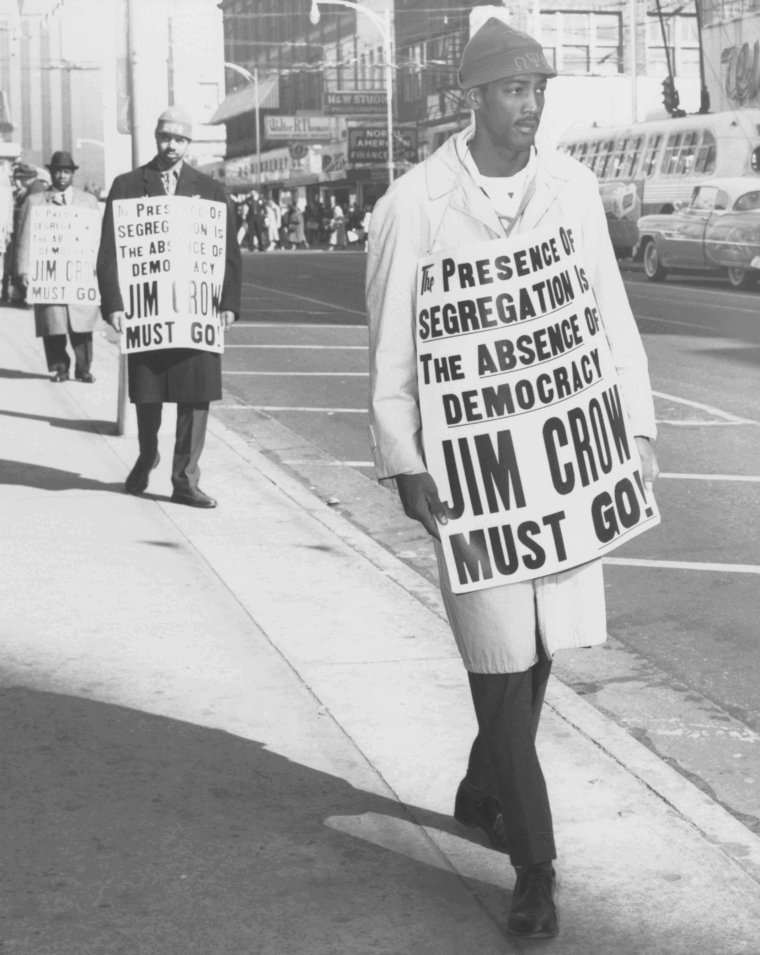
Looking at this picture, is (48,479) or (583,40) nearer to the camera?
(48,479)

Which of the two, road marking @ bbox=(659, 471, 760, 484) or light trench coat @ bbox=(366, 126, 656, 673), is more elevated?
light trench coat @ bbox=(366, 126, 656, 673)

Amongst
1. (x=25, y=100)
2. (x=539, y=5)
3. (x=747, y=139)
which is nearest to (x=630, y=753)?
(x=747, y=139)

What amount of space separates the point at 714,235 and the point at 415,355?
2381 centimetres

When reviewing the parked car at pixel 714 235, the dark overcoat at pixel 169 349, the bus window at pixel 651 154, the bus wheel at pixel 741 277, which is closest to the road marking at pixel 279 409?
the dark overcoat at pixel 169 349

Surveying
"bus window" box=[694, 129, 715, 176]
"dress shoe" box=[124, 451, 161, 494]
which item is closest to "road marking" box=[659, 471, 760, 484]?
"dress shoe" box=[124, 451, 161, 494]

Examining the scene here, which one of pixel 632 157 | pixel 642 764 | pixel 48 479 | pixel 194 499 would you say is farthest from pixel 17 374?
pixel 632 157

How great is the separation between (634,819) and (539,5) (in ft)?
202

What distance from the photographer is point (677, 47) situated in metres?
66.5

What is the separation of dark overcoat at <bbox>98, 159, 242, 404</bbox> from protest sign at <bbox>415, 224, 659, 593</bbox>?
4.74 meters

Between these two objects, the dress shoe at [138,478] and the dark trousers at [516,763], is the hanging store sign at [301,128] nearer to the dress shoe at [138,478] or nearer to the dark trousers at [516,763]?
the dress shoe at [138,478]

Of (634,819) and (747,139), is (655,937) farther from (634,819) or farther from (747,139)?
(747,139)

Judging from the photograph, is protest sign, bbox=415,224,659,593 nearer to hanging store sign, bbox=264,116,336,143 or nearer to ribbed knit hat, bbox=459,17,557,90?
ribbed knit hat, bbox=459,17,557,90

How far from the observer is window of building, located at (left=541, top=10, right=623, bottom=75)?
64688 mm

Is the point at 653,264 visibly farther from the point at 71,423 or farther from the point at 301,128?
the point at 301,128
